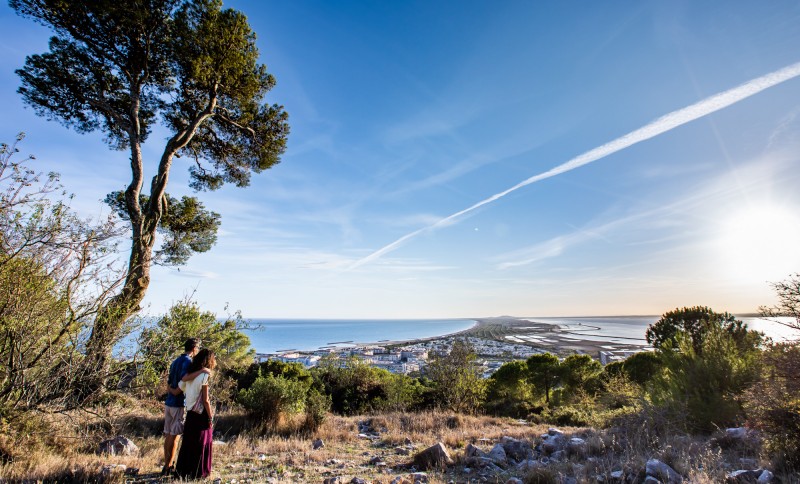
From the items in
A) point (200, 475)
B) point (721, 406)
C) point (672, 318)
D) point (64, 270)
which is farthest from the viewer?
point (672, 318)

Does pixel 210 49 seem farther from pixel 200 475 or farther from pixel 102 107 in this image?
pixel 200 475

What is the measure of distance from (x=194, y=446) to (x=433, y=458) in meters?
3.98

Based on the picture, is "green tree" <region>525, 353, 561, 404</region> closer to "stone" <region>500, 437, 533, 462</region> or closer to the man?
→ "stone" <region>500, 437, 533, 462</region>

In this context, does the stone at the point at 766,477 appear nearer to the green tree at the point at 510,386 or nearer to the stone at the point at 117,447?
the stone at the point at 117,447

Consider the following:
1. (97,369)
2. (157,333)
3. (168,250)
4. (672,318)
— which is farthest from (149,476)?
(672,318)

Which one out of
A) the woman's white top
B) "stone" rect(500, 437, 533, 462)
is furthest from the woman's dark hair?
"stone" rect(500, 437, 533, 462)

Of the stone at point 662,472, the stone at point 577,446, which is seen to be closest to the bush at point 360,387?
the stone at point 577,446

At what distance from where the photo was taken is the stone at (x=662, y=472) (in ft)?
13.6

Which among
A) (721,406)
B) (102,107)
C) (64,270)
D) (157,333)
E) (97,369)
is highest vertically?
(102,107)

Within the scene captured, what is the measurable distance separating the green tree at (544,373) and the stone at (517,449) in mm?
20479

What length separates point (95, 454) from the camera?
18.8 ft

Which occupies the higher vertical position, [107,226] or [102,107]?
[102,107]

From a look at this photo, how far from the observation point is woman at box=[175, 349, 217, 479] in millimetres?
5117

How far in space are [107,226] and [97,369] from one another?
7.68 ft
